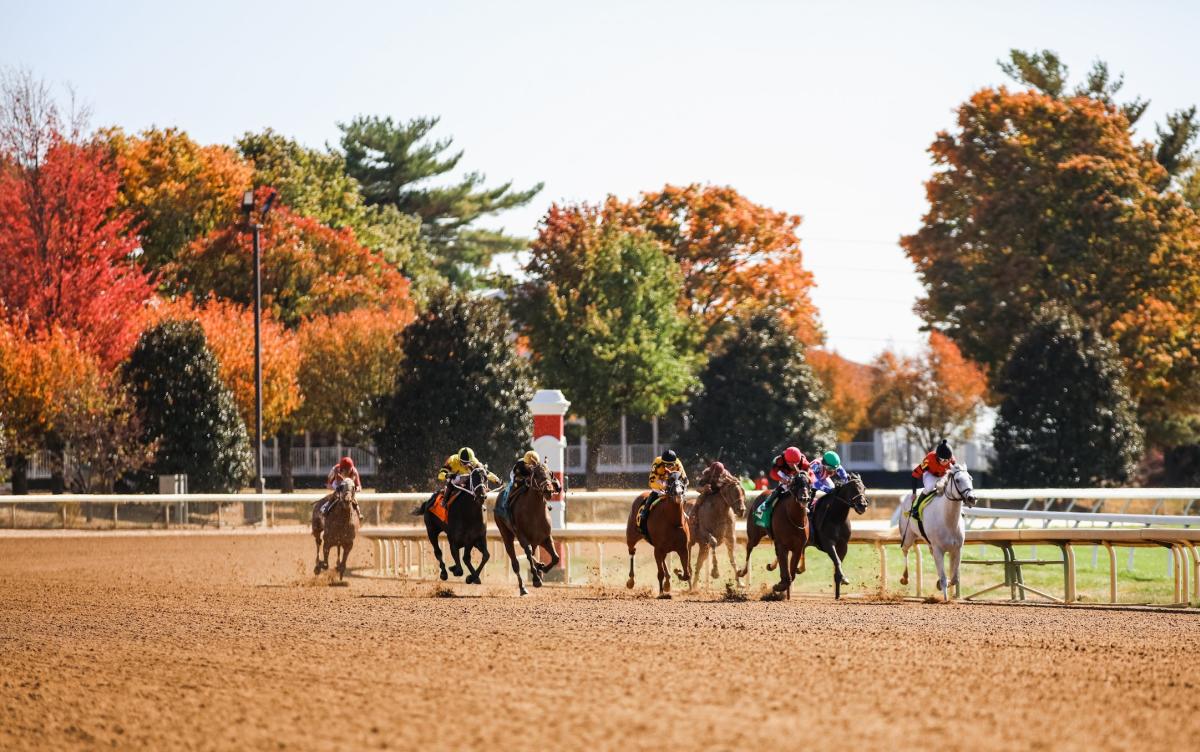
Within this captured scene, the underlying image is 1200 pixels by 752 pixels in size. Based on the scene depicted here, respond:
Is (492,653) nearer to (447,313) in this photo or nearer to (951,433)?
(447,313)

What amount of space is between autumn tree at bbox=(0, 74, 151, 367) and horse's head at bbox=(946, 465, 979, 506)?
3001 centimetres

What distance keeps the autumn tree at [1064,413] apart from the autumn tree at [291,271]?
20.8 meters

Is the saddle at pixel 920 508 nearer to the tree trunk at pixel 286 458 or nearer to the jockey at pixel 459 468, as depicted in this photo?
the jockey at pixel 459 468

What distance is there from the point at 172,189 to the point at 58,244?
9828 millimetres

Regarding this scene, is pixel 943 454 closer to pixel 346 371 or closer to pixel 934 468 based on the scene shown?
pixel 934 468

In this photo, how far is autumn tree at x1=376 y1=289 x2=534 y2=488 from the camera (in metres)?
43.1

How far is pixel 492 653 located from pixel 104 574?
13.9 metres

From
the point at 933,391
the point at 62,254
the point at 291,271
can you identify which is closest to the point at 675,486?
the point at 62,254

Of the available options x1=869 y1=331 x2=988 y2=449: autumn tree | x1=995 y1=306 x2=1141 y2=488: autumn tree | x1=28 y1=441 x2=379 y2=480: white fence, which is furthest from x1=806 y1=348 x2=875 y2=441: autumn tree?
x1=995 y1=306 x2=1141 y2=488: autumn tree

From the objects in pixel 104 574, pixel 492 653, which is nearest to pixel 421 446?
pixel 104 574

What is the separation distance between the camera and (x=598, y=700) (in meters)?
10.7

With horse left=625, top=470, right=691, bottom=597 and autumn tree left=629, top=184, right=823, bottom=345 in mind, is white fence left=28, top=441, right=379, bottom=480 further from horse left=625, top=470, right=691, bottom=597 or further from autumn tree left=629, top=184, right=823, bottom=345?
horse left=625, top=470, right=691, bottom=597

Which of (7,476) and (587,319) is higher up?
(587,319)

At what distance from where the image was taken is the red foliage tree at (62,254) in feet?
148
